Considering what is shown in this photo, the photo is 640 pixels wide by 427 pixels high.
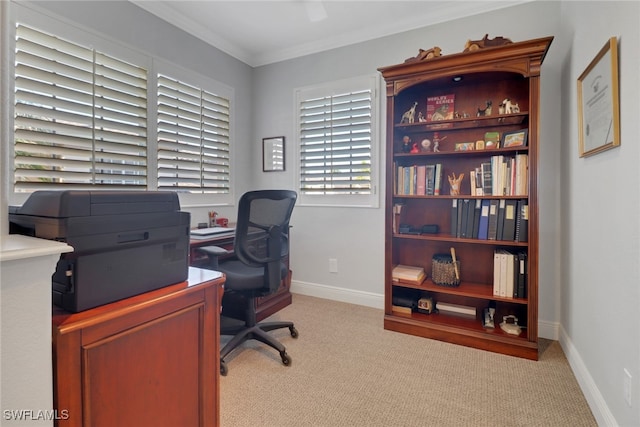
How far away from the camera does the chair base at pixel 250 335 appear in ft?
6.57

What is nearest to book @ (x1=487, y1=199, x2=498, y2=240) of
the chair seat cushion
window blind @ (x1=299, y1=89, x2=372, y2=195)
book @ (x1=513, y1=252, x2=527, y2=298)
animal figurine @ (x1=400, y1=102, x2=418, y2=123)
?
book @ (x1=513, y1=252, x2=527, y2=298)

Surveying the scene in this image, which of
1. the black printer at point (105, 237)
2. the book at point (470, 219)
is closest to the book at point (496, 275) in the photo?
the book at point (470, 219)

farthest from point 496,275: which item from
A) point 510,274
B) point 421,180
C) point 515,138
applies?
point 515,138

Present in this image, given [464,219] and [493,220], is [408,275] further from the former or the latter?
[493,220]

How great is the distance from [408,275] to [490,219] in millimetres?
755

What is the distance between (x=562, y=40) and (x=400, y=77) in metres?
1.15

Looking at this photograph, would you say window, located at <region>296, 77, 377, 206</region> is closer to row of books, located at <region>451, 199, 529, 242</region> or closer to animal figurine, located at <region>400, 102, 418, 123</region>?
animal figurine, located at <region>400, 102, 418, 123</region>

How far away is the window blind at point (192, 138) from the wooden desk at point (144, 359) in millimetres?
1793

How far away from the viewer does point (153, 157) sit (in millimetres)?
2547

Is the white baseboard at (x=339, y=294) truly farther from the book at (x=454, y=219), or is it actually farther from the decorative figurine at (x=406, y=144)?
the decorative figurine at (x=406, y=144)

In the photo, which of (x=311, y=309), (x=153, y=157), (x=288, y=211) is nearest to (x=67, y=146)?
(x=153, y=157)

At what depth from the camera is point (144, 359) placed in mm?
951

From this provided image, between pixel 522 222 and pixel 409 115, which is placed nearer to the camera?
pixel 522 222

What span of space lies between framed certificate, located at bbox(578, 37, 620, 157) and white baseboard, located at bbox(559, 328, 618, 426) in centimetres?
120
